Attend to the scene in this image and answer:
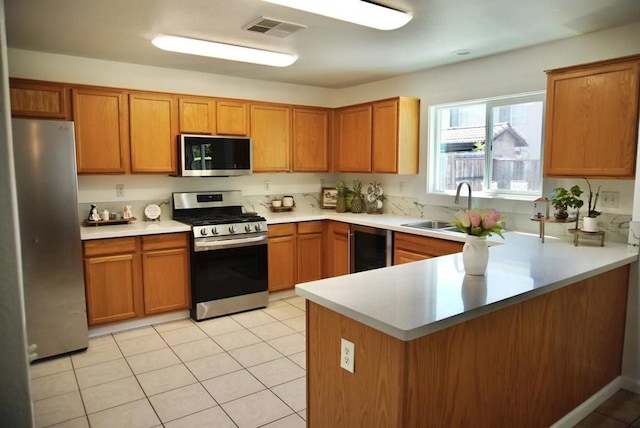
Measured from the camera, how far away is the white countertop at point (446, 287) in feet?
5.29

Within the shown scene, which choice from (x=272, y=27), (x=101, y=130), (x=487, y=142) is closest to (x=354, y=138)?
(x=487, y=142)

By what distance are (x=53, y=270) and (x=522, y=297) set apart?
127 inches

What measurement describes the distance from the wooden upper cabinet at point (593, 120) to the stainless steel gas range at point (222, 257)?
270 centimetres

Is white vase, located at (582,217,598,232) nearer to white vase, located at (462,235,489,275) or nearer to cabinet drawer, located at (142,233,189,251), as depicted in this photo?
white vase, located at (462,235,489,275)

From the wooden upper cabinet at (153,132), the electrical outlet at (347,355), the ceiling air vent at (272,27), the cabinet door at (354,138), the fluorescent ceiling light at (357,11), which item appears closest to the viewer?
the electrical outlet at (347,355)

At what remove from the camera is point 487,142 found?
4090 millimetres

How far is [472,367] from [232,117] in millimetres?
3576

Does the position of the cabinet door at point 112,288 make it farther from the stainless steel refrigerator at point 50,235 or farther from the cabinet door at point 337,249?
the cabinet door at point 337,249

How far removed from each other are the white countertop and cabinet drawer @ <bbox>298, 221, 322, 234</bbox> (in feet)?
7.78

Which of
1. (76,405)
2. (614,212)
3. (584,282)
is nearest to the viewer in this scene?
(584,282)

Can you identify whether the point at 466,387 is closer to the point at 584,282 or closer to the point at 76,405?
the point at 584,282

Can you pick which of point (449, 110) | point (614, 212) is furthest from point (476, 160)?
point (614, 212)

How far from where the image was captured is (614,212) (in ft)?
10.3

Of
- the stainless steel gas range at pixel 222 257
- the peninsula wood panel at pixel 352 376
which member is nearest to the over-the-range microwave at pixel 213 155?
the stainless steel gas range at pixel 222 257
